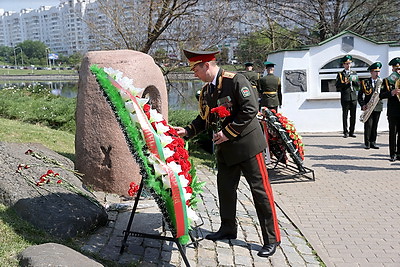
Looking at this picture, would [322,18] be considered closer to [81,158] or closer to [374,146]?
[374,146]

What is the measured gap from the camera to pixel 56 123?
10594 mm

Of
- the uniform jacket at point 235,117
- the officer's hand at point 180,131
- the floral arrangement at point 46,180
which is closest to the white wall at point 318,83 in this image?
the uniform jacket at point 235,117

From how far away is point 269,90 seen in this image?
11.4 meters

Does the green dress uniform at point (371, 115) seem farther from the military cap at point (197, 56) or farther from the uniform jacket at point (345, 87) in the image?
the military cap at point (197, 56)

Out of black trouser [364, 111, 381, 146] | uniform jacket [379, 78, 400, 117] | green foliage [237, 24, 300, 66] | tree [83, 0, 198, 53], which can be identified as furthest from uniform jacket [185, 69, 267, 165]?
green foliage [237, 24, 300, 66]

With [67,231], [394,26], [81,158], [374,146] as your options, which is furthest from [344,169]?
[394,26]

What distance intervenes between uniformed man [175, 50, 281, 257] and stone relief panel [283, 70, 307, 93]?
8806 millimetres

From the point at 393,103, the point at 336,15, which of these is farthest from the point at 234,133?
the point at 336,15

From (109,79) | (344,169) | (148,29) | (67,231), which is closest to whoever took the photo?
(109,79)

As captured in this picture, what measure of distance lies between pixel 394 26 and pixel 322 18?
386 centimetres

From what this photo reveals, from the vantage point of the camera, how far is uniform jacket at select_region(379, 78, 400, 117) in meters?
8.69

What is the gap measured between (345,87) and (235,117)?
8542 mm

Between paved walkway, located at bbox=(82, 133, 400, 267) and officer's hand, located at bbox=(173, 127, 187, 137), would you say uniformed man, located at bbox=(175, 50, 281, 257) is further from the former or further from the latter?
paved walkway, located at bbox=(82, 133, 400, 267)

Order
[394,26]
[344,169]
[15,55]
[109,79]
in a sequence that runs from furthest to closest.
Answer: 1. [15,55]
2. [394,26]
3. [344,169]
4. [109,79]
